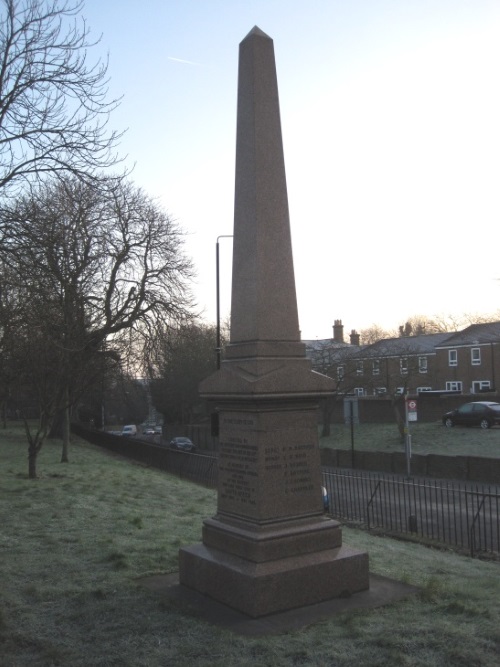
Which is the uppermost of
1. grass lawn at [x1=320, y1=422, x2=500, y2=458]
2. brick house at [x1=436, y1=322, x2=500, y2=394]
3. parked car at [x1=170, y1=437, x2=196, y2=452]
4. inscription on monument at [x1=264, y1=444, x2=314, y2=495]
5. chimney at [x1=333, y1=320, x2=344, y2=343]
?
chimney at [x1=333, y1=320, x2=344, y2=343]

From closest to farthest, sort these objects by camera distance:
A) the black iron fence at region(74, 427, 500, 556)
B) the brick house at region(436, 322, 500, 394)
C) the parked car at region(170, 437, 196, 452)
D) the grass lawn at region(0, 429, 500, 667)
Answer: the grass lawn at region(0, 429, 500, 667)
the black iron fence at region(74, 427, 500, 556)
the parked car at region(170, 437, 196, 452)
the brick house at region(436, 322, 500, 394)

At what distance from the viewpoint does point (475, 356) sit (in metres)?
54.7

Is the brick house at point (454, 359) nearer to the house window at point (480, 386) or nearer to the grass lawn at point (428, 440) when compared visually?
the house window at point (480, 386)

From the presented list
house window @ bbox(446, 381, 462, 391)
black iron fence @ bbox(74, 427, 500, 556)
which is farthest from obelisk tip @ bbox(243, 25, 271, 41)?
house window @ bbox(446, 381, 462, 391)

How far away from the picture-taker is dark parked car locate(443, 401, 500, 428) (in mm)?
34719

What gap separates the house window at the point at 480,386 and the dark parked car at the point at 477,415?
17697mm

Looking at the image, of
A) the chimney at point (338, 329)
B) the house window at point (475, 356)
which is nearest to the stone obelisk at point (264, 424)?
the house window at point (475, 356)

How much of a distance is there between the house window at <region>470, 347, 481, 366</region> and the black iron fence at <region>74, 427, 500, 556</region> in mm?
29155

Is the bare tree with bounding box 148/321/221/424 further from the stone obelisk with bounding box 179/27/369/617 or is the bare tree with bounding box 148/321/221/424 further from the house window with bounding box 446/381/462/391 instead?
the stone obelisk with bounding box 179/27/369/617

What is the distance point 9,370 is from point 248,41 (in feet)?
41.6

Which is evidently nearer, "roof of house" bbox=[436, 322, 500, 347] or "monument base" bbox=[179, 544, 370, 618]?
"monument base" bbox=[179, 544, 370, 618]

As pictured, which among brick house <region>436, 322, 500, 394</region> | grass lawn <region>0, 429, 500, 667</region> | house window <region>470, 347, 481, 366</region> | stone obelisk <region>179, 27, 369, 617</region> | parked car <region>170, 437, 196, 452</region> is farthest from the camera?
house window <region>470, 347, 481, 366</region>

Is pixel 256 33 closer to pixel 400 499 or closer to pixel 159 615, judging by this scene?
pixel 159 615

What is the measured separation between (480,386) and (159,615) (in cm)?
5249
